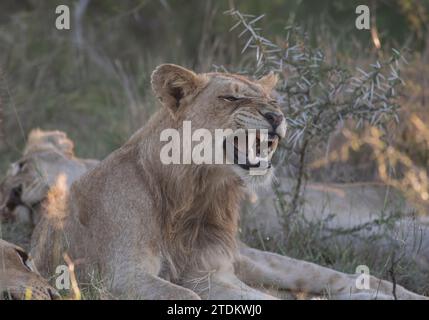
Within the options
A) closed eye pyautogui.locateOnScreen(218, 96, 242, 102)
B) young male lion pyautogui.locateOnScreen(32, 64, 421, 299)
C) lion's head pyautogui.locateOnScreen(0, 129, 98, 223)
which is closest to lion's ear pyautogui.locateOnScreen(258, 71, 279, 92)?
young male lion pyautogui.locateOnScreen(32, 64, 421, 299)

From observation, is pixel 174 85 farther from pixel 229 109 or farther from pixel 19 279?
pixel 19 279

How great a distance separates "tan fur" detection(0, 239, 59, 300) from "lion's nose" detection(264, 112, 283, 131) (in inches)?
48.0

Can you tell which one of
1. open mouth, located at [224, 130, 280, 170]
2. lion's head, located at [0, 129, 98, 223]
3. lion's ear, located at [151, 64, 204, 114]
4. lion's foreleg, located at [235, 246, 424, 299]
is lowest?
lion's foreleg, located at [235, 246, 424, 299]

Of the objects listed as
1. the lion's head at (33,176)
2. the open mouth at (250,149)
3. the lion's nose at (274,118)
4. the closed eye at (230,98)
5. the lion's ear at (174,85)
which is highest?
A: the lion's ear at (174,85)

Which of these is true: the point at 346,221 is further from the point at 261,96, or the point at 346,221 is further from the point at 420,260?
the point at 261,96

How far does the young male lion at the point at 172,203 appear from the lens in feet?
15.8

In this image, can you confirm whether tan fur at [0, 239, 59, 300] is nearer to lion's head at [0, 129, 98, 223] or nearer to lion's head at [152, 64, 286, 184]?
lion's head at [152, 64, 286, 184]

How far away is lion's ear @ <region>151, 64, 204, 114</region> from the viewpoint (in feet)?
16.1

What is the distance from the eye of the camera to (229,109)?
15.9ft

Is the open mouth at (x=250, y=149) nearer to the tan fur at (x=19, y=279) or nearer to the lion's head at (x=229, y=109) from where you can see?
the lion's head at (x=229, y=109)

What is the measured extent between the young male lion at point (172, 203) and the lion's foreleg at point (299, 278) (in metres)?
0.28

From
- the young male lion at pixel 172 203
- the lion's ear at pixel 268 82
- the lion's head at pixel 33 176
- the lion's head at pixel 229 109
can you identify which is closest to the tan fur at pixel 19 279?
the young male lion at pixel 172 203

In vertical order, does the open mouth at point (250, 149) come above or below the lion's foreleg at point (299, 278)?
above

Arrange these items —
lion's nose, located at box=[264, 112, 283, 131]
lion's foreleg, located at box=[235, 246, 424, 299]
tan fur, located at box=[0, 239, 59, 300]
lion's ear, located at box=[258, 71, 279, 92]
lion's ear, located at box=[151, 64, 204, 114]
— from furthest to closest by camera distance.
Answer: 1. lion's foreleg, located at box=[235, 246, 424, 299]
2. lion's ear, located at box=[258, 71, 279, 92]
3. lion's ear, located at box=[151, 64, 204, 114]
4. lion's nose, located at box=[264, 112, 283, 131]
5. tan fur, located at box=[0, 239, 59, 300]
